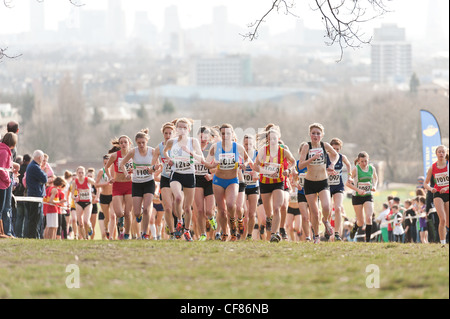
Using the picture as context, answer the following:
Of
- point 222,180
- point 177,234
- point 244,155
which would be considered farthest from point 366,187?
point 177,234

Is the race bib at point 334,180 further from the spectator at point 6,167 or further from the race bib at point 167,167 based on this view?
the spectator at point 6,167

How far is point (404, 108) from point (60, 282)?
5634 inches

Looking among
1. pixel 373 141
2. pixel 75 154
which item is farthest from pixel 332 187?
pixel 75 154

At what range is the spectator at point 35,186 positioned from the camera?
18156 millimetres

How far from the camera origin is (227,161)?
15188 millimetres

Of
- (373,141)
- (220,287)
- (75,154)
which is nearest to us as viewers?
(220,287)

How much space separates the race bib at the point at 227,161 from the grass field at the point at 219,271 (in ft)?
5.68

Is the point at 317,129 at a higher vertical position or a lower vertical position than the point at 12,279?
higher

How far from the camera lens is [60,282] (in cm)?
1006

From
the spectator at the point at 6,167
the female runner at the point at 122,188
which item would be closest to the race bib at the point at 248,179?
the female runner at the point at 122,188

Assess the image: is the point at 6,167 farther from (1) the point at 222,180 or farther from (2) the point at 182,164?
(1) the point at 222,180

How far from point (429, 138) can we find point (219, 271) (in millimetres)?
19971
